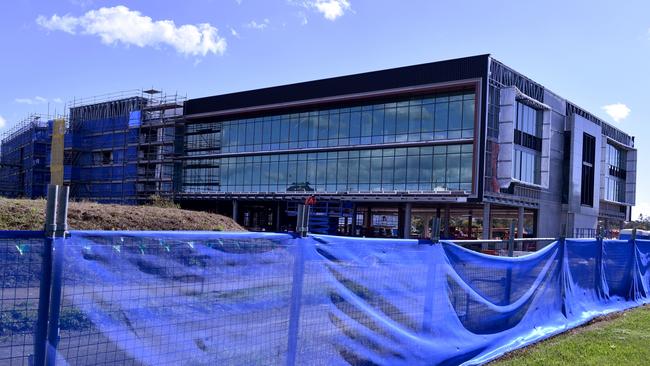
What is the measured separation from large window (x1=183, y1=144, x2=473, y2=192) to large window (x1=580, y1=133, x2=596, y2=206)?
1667 centimetres

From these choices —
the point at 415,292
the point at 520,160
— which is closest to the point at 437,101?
the point at 520,160

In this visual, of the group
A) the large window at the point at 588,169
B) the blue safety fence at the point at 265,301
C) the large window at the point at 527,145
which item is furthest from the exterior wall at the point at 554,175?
the blue safety fence at the point at 265,301

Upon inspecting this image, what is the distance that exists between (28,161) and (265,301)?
71.7 m

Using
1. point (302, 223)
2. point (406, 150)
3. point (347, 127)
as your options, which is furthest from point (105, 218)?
point (347, 127)

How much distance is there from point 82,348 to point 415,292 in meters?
Result: 3.64

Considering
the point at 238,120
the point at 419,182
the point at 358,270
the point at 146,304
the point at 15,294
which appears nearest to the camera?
the point at 15,294

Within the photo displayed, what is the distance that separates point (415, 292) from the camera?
238 inches

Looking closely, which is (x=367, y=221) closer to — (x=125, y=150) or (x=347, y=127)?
(x=347, y=127)

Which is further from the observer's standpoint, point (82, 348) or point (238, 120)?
point (238, 120)

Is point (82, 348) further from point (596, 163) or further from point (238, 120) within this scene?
point (596, 163)

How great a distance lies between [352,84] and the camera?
142 ft

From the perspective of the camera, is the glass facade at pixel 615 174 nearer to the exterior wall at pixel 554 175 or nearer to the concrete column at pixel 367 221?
the exterior wall at pixel 554 175

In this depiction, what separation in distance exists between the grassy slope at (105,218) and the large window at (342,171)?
2157 cm

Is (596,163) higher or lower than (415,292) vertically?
higher
